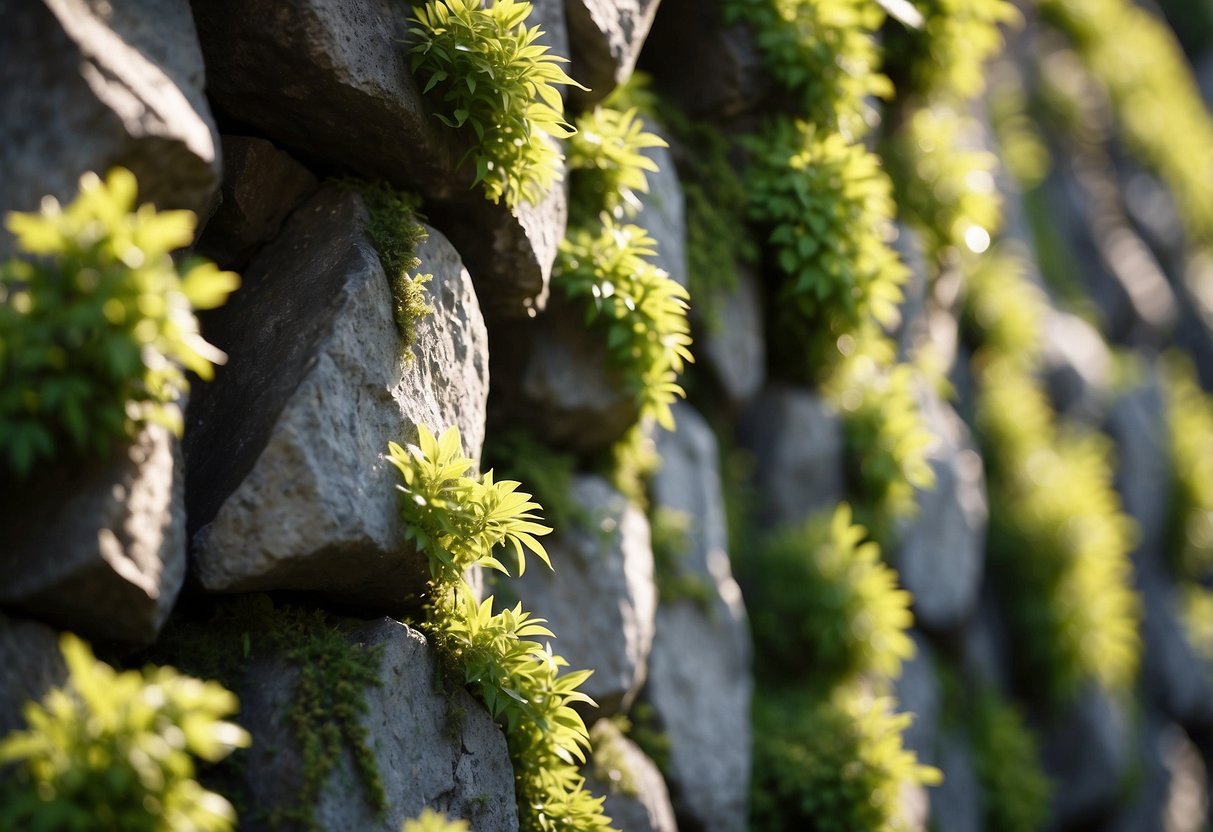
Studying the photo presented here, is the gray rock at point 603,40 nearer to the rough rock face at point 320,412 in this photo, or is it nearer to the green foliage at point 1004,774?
the rough rock face at point 320,412

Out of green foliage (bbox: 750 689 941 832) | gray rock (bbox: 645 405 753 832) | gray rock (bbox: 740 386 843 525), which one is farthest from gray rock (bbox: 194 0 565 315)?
green foliage (bbox: 750 689 941 832)

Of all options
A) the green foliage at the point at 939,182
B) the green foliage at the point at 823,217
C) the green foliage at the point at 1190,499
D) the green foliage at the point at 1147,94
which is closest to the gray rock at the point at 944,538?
the green foliage at the point at 939,182

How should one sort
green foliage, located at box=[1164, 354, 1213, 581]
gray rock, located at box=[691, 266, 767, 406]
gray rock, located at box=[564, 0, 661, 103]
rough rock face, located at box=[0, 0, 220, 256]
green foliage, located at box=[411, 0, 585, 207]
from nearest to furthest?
rough rock face, located at box=[0, 0, 220, 256], green foliage, located at box=[411, 0, 585, 207], gray rock, located at box=[564, 0, 661, 103], gray rock, located at box=[691, 266, 767, 406], green foliage, located at box=[1164, 354, 1213, 581]

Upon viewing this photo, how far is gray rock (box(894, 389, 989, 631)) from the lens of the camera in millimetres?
8484

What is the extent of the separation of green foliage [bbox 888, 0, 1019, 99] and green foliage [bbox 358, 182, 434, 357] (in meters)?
5.25

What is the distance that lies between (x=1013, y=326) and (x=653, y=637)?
6064mm

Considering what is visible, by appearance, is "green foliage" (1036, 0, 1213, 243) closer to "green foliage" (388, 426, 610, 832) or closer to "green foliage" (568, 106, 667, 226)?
"green foliage" (568, 106, 667, 226)

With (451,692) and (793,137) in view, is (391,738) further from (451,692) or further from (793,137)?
(793,137)

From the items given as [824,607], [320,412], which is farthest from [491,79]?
[824,607]

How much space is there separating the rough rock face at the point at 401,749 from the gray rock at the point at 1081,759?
7.46m

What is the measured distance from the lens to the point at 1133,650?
11312mm

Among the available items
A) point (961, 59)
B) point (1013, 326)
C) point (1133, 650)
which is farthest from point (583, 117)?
point (1133, 650)

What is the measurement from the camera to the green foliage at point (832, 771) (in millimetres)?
6555

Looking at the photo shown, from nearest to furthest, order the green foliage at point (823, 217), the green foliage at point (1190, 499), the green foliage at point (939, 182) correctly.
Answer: the green foliage at point (823, 217), the green foliage at point (939, 182), the green foliage at point (1190, 499)
